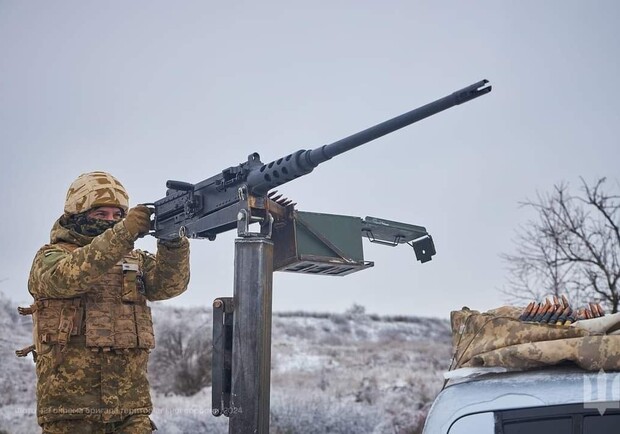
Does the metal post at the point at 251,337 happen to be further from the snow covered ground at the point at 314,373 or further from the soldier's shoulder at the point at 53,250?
the snow covered ground at the point at 314,373

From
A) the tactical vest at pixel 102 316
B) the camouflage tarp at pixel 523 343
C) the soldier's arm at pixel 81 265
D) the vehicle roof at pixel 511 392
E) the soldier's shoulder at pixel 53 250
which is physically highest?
the soldier's shoulder at pixel 53 250

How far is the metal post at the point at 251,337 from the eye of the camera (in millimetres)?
3400

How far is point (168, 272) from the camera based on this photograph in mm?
5051

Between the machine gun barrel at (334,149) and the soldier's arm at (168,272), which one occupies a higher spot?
the machine gun barrel at (334,149)

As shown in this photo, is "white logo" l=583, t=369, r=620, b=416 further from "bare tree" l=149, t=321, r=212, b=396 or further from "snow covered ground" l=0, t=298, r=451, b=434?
"bare tree" l=149, t=321, r=212, b=396

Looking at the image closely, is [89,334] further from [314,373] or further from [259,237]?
[314,373]

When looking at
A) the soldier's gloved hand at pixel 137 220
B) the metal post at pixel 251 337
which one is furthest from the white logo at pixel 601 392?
the soldier's gloved hand at pixel 137 220

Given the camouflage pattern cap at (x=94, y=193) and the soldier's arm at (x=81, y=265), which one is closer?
the soldier's arm at (x=81, y=265)

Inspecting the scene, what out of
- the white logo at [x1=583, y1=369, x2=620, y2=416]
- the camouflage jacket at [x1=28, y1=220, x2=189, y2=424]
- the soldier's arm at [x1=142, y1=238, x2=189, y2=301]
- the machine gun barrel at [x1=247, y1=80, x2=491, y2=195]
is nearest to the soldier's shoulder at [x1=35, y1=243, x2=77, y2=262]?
the camouflage jacket at [x1=28, y1=220, x2=189, y2=424]

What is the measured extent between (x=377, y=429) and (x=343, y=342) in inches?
260

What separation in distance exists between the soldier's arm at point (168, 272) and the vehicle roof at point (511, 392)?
2697 millimetres

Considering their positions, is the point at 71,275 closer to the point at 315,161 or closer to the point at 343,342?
the point at 315,161

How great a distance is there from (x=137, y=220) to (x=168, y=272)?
1.99 feet

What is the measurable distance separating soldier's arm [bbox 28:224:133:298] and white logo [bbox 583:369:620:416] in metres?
2.88
